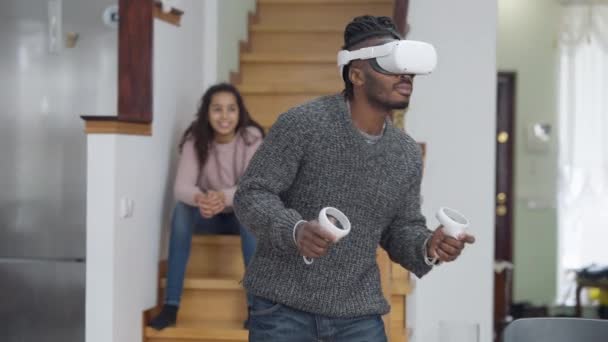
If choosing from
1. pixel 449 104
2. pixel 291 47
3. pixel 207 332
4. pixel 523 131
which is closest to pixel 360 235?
pixel 207 332

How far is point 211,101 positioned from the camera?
14.6 feet

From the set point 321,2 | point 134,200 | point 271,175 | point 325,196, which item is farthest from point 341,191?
point 321,2

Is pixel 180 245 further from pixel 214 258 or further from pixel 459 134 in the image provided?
pixel 459 134

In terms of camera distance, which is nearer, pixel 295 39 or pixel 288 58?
pixel 288 58

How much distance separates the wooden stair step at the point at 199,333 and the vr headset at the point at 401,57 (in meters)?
2.24

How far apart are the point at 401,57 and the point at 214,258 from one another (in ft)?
8.91

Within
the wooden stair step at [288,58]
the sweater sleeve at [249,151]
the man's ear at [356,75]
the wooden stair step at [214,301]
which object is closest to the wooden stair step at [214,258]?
the wooden stair step at [214,301]

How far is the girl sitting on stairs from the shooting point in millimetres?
4270

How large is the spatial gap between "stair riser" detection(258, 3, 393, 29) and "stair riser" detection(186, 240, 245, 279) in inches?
67.7

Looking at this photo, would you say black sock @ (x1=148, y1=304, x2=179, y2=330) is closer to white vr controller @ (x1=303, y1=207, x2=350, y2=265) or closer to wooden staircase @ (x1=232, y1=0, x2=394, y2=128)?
wooden staircase @ (x1=232, y1=0, x2=394, y2=128)

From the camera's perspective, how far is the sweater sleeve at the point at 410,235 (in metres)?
2.20

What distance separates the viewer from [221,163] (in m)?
4.43

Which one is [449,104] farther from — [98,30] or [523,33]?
[523,33]

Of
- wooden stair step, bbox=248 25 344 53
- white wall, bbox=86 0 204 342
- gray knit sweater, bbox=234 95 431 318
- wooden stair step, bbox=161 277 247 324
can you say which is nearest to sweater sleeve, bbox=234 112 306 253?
gray knit sweater, bbox=234 95 431 318
